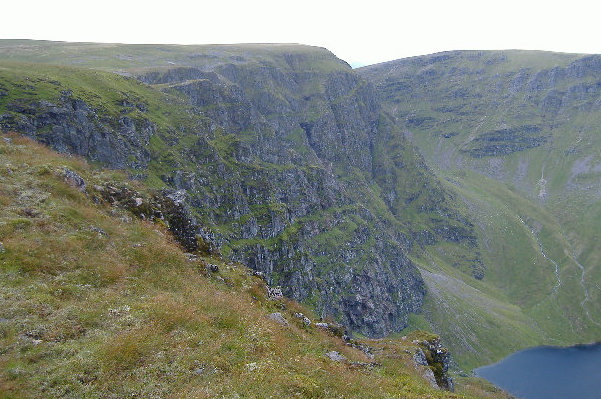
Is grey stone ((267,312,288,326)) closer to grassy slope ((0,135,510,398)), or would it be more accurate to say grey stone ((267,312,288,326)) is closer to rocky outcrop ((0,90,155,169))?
grassy slope ((0,135,510,398))

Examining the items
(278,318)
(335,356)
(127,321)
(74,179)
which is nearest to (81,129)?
(74,179)

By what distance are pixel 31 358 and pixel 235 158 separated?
5692 inches

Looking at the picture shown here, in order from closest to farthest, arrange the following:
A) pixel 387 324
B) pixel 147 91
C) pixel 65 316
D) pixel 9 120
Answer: pixel 65 316 < pixel 9 120 < pixel 147 91 < pixel 387 324

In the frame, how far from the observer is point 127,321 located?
896 inches

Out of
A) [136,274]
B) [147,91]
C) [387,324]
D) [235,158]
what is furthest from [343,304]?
[136,274]

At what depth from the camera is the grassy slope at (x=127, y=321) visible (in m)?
18.6

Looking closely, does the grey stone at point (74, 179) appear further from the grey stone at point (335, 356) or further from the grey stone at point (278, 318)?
the grey stone at point (335, 356)

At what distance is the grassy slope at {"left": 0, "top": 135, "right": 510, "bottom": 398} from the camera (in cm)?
1859

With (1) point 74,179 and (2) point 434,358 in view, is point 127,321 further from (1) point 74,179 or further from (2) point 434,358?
(2) point 434,358

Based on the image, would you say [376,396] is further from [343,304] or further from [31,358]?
[343,304]

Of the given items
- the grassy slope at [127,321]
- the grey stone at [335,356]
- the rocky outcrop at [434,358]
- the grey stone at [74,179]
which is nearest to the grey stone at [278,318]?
the grassy slope at [127,321]

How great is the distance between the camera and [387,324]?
198500 mm

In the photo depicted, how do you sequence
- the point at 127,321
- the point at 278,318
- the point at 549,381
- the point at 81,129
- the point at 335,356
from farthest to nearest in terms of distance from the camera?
1. the point at 549,381
2. the point at 81,129
3. the point at 278,318
4. the point at 335,356
5. the point at 127,321

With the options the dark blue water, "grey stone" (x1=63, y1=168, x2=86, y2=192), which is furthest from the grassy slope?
the dark blue water
